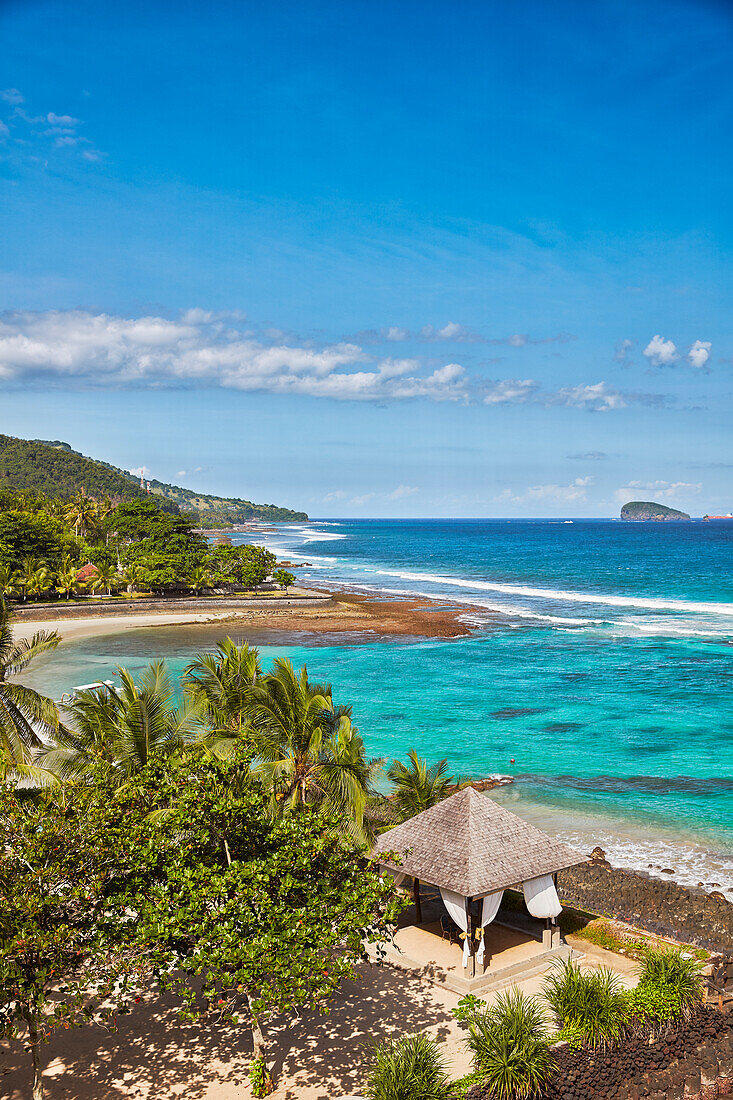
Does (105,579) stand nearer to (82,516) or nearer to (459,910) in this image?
(82,516)

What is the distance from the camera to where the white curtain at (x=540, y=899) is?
14211mm

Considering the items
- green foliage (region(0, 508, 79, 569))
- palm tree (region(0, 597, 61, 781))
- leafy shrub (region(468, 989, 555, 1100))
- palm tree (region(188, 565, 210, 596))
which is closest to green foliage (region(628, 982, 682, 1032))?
leafy shrub (region(468, 989, 555, 1100))

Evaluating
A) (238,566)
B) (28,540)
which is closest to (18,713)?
(28,540)

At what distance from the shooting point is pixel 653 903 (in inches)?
714

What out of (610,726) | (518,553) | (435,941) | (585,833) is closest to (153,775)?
(435,941)

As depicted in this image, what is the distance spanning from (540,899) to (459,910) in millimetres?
1610

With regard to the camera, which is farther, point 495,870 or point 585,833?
point 585,833

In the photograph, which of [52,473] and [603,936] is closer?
[603,936]

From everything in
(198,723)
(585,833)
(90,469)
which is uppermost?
→ (90,469)

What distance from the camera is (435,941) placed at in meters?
15.0

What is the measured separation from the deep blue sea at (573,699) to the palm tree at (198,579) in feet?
45.1

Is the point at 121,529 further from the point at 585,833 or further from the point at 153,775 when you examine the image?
the point at 153,775

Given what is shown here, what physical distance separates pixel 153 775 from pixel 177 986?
4422 millimetres

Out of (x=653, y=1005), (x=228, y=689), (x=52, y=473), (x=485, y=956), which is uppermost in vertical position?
(x=52, y=473)
